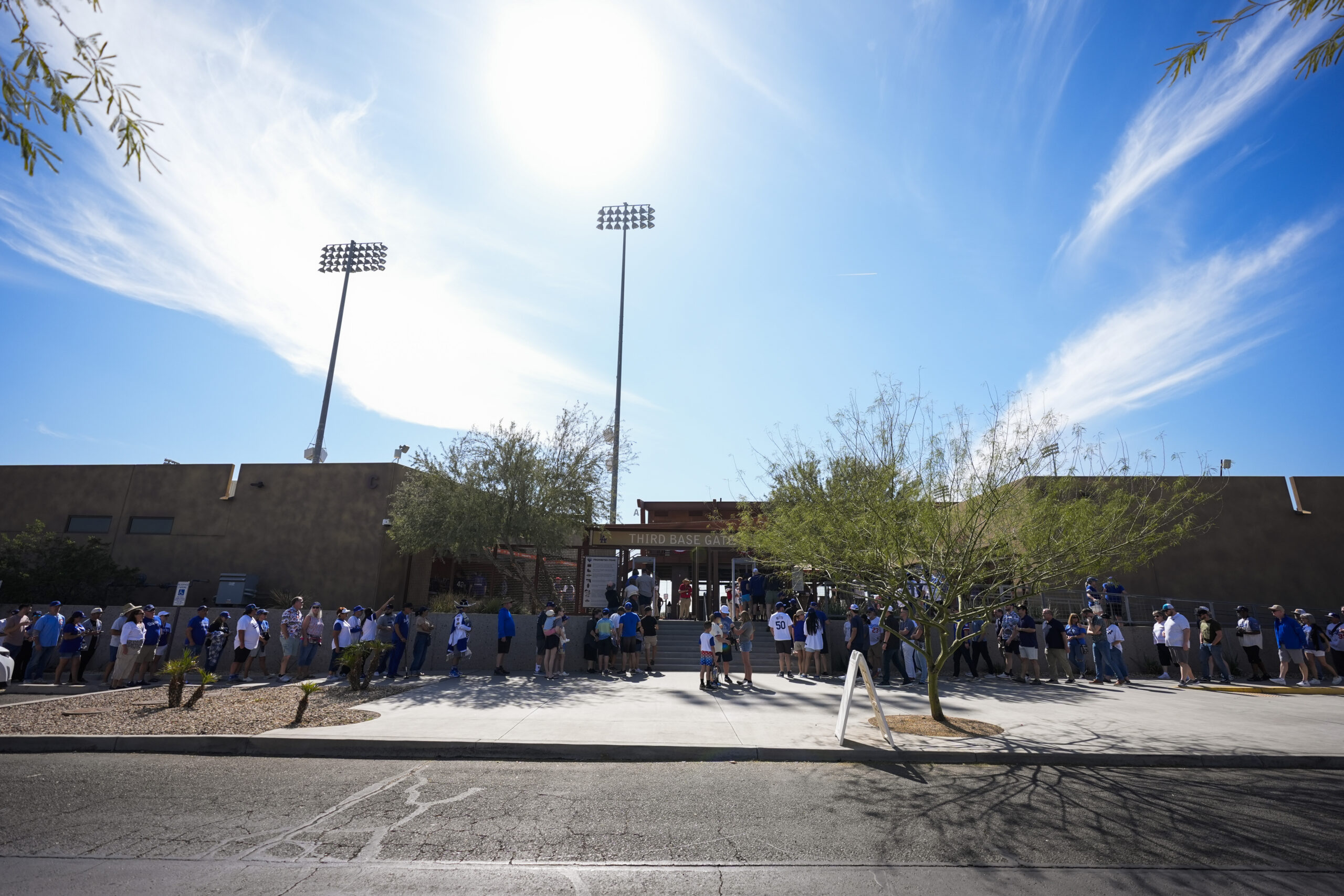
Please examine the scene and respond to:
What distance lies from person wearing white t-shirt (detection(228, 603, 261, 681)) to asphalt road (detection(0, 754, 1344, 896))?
25.7 ft

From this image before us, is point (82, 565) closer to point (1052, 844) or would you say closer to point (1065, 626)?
point (1052, 844)

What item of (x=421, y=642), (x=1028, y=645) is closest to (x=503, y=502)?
(x=421, y=642)

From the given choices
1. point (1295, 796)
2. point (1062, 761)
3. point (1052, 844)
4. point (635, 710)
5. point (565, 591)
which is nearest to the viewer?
point (1052, 844)

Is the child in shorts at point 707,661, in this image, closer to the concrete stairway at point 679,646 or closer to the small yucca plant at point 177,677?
the concrete stairway at point 679,646

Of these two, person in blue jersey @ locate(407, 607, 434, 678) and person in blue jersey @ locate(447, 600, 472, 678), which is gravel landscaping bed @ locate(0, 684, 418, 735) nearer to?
person in blue jersey @ locate(447, 600, 472, 678)

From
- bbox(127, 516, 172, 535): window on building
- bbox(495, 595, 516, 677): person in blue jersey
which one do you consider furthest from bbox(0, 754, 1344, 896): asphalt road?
bbox(127, 516, 172, 535): window on building

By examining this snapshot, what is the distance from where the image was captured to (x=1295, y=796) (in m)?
5.71

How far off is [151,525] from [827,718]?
85.0 ft

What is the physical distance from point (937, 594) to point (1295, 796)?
513cm

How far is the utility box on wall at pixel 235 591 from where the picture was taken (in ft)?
68.0

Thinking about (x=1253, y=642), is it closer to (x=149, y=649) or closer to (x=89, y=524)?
(x=149, y=649)

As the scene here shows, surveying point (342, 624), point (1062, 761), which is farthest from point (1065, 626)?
point (342, 624)

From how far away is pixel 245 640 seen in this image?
553 inches

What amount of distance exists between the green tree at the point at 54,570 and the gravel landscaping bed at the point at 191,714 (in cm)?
1242
